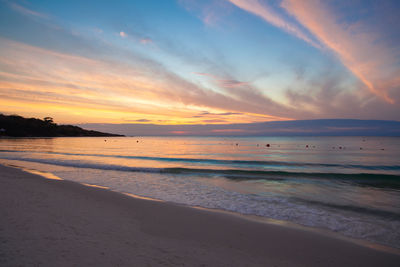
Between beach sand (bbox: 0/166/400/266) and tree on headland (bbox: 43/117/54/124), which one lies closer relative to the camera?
beach sand (bbox: 0/166/400/266)

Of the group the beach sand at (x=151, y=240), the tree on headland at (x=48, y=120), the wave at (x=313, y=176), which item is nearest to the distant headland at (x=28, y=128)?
the tree on headland at (x=48, y=120)

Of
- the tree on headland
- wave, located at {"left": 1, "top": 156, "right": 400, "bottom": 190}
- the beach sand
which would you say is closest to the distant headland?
the tree on headland

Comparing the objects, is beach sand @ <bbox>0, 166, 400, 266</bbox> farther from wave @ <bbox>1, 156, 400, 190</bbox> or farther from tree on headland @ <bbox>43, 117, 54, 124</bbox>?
tree on headland @ <bbox>43, 117, 54, 124</bbox>

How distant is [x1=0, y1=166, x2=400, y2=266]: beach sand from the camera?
146 inches

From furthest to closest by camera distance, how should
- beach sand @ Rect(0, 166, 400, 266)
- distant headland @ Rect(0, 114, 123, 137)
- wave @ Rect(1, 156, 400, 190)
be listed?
distant headland @ Rect(0, 114, 123, 137), wave @ Rect(1, 156, 400, 190), beach sand @ Rect(0, 166, 400, 266)

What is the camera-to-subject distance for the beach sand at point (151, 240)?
370 cm

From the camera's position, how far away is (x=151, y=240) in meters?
4.65

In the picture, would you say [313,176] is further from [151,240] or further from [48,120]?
[48,120]

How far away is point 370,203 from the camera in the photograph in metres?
9.14

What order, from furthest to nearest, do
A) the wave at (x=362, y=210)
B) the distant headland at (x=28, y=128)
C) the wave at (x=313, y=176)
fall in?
the distant headland at (x=28, y=128), the wave at (x=313, y=176), the wave at (x=362, y=210)

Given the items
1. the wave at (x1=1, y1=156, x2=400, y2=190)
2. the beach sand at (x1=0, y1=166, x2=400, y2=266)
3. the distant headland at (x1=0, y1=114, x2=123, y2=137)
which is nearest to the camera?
the beach sand at (x1=0, y1=166, x2=400, y2=266)

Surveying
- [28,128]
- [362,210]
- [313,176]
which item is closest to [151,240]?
[362,210]

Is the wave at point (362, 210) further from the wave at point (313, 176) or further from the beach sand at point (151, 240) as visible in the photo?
the wave at point (313, 176)

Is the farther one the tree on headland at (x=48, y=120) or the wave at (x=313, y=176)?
the tree on headland at (x=48, y=120)
